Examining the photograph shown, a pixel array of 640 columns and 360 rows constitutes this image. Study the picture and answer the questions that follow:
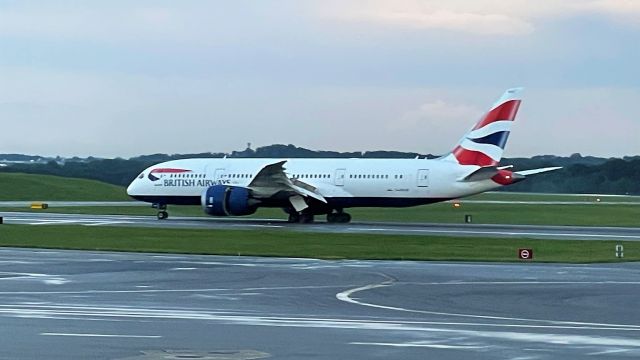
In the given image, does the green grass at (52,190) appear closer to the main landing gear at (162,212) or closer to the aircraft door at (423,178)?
the main landing gear at (162,212)

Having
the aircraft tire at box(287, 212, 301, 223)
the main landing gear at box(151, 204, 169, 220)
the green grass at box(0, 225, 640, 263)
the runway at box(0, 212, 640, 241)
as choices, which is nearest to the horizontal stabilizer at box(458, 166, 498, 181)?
the runway at box(0, 212, 640, 241)

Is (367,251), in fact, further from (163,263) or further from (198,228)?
(198,228)

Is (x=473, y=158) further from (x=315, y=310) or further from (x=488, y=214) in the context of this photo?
(x=315, y=310)

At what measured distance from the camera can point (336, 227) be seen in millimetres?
57500

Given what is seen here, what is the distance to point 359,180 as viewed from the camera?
204 feet

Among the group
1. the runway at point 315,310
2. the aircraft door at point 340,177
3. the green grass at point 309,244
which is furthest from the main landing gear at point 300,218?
the runway at point 315,310

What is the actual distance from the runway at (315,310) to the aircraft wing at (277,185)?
27.2m

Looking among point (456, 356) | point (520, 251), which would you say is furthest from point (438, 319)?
point (520, 251)

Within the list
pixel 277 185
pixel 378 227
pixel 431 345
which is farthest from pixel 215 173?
pixel 431 345

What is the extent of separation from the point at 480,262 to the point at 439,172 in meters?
25.4

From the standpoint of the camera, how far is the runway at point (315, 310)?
16141 millimetres

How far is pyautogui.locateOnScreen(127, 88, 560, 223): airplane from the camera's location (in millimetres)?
60219

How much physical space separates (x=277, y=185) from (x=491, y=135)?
1035cm

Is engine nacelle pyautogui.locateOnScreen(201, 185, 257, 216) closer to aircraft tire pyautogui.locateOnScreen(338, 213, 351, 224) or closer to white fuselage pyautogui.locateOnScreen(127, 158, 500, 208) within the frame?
white fuselage pyautogui.locateOnScreen(127, 158, 500, 208)
